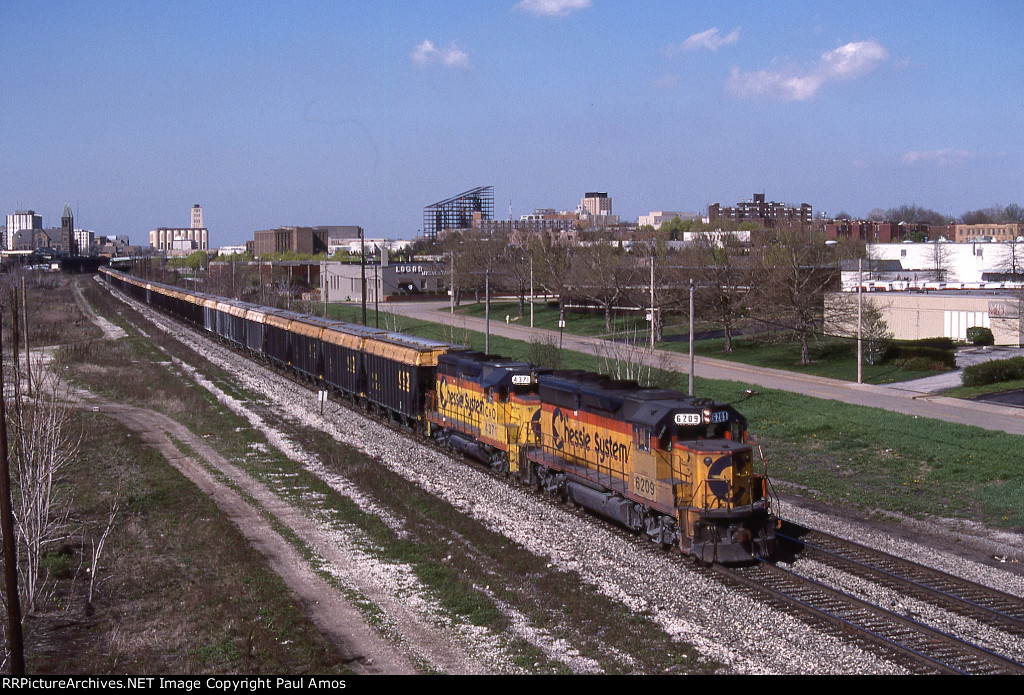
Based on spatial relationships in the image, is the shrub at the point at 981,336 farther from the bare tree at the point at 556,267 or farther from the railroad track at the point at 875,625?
the railroad track at the point at 875,625

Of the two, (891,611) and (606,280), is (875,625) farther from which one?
(606,280)

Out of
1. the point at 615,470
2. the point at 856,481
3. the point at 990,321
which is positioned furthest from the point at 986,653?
the point at 990,321

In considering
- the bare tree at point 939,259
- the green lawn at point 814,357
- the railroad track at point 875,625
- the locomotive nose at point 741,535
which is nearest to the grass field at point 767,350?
the green lawn at point 814,357

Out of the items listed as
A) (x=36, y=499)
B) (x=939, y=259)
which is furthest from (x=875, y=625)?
(x=939, y=259)

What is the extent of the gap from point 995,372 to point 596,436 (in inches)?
1274

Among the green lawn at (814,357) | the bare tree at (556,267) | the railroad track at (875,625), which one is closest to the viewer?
the railroad track at (875,625)

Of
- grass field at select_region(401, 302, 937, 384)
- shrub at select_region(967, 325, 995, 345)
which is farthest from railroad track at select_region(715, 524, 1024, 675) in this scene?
shrub at select_region(967, 325, 995, 345)

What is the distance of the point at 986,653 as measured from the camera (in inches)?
562

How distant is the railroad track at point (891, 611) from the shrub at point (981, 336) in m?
44.1

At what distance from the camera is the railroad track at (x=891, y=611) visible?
46.5 ft

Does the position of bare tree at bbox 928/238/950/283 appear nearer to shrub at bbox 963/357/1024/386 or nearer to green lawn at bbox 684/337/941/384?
green lawn at bbox 684/337/941/384

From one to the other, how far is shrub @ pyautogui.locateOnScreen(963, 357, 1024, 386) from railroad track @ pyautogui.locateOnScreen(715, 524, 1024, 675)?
95.7 ft
